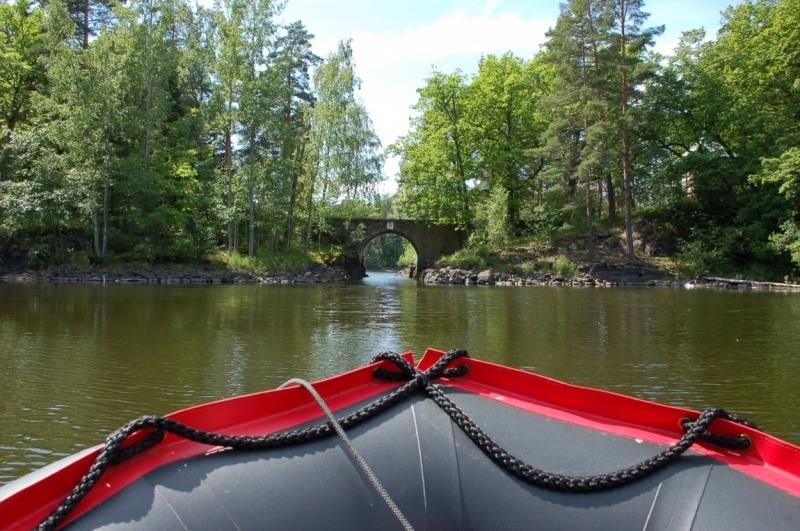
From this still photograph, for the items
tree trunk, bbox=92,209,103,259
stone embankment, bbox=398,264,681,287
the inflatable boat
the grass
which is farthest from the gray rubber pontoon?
tree trunk, bbox=92,209,103,259

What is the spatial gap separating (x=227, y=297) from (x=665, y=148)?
23238 millimetres

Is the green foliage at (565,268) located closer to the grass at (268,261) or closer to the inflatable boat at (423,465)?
the grass at (268,261)

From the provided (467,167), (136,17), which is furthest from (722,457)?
(467,167)

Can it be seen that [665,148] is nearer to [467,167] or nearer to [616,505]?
[467,167]

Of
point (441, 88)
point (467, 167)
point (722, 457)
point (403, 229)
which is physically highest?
point (441, 88)

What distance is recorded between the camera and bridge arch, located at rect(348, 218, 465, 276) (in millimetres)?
37312

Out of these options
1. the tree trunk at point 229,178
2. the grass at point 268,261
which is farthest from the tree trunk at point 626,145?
the tree trunk at point 229,178

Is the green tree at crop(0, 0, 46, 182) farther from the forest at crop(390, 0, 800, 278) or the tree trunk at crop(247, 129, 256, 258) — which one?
the forest at crop(390, 0, 800, 278)

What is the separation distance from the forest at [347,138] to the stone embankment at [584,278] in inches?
58.1

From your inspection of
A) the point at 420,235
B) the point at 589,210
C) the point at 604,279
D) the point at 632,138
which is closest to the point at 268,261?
the point at 420,235

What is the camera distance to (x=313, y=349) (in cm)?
923

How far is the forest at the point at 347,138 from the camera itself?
26.7 meters

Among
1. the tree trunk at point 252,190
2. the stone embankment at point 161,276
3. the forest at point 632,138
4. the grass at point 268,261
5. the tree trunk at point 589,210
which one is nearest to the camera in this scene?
the stone embankment at point 161,276

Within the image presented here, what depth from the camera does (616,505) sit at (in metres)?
2.12
